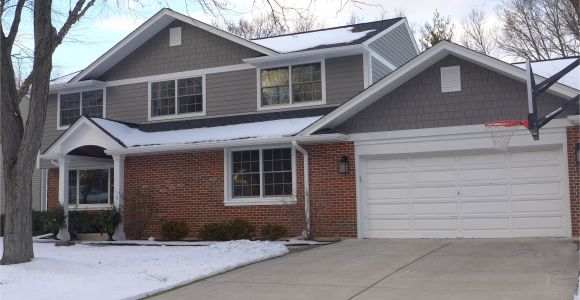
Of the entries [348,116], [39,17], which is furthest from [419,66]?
[39,17]

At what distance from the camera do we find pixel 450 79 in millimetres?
13352

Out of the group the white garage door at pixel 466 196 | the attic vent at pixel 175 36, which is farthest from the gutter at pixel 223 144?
the attic vent at pixel 175 36

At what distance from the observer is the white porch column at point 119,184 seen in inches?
660

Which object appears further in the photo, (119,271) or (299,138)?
(299,138)

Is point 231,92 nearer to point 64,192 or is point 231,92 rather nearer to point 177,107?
point 177,107

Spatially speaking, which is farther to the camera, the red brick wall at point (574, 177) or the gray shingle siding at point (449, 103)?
the gray shingle siding at point (449, 103)

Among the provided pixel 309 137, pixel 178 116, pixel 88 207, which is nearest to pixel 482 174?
pixel 309 137

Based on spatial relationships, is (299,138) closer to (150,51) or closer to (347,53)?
(347,53)

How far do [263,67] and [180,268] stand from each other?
8.06m

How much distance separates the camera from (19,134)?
10789mm

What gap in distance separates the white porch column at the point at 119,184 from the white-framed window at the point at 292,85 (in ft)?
13.7

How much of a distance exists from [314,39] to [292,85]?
5.86 feet

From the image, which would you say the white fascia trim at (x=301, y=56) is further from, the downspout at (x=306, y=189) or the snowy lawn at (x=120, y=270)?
the snowy lawn at (x=120, y=270)

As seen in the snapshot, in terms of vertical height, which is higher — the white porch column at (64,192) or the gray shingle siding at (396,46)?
the gray shingle siding at (396,46)
